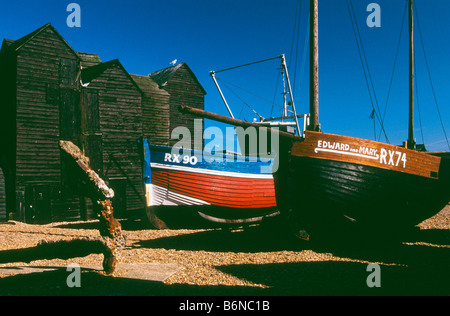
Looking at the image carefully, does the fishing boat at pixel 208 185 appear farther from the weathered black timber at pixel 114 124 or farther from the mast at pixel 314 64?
the weathered black timber at pixel 114 124

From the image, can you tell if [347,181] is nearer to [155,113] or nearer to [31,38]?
[31,38]

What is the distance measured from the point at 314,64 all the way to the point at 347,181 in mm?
4012

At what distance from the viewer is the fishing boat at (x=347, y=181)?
24.7ft

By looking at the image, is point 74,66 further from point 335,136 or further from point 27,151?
point 335,136

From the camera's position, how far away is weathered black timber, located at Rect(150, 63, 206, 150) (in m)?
24.5

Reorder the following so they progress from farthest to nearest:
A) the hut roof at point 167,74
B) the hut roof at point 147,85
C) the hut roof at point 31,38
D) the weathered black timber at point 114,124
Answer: the hut roof at point 167,74, the hut roof at point 147,85, the weathered black timber at point 114,124, the hut roof at point 31,38

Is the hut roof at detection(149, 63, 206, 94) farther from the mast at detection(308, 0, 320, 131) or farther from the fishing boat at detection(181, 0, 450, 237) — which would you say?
the fishing boat at detection(181, 0, 450, 237)

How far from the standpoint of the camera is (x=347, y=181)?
24.6ft

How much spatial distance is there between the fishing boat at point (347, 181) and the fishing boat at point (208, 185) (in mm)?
2923

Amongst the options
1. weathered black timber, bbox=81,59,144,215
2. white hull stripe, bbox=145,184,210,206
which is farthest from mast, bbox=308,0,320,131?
weathered black timber, bbox=81,59,144,215

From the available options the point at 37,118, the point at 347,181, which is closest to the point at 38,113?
the point at 37,118

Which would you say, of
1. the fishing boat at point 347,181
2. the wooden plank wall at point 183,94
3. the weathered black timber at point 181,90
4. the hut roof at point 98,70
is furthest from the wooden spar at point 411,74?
the hut roof at point 98,70

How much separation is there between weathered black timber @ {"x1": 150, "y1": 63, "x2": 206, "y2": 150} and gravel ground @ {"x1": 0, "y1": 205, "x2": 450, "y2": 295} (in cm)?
1464

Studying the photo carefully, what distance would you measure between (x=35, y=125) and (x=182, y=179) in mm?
9064
